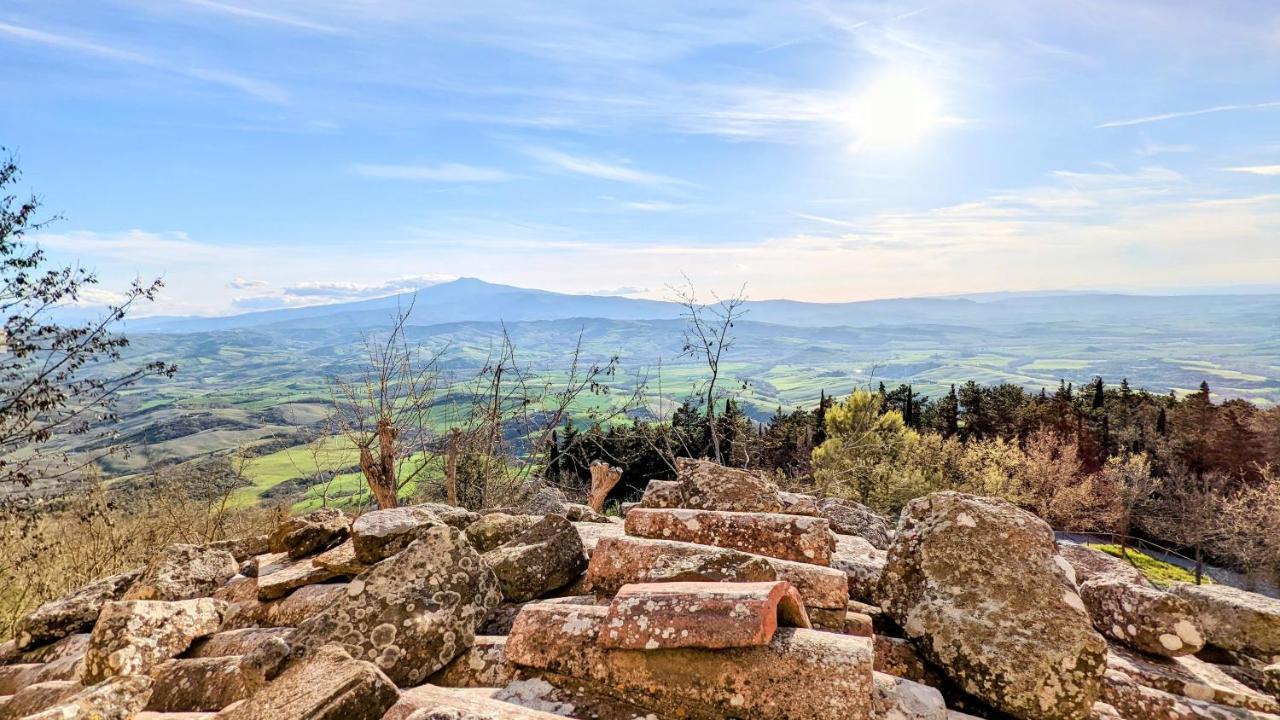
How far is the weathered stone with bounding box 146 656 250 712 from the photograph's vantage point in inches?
139

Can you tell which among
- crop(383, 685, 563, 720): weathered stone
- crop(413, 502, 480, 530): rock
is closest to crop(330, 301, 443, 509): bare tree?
crop(413, 502, 480, 530): rock

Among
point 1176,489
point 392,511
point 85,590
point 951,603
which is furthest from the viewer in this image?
point 1176,489

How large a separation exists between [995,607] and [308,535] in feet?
20.5

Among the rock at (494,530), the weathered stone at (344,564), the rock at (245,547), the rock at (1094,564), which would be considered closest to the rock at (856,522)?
the rock at (1094,564)

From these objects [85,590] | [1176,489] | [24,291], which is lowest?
[1176,489]

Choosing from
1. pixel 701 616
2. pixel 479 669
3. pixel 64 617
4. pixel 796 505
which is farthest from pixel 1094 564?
pixel 64 617

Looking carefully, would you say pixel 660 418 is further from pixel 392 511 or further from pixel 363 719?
pixel 363 719

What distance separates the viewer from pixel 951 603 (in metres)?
3.47

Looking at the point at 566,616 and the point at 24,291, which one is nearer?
the point at 566,616

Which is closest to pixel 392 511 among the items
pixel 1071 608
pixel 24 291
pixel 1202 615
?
pixel 1071 608

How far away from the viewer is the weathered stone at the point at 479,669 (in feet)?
11.0

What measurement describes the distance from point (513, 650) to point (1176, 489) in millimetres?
63219

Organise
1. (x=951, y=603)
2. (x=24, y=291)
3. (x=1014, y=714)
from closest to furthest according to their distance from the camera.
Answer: (x=1014, y=714), (x=951, y=603), (x=24, y=291)

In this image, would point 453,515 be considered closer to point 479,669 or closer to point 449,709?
point 479,669
